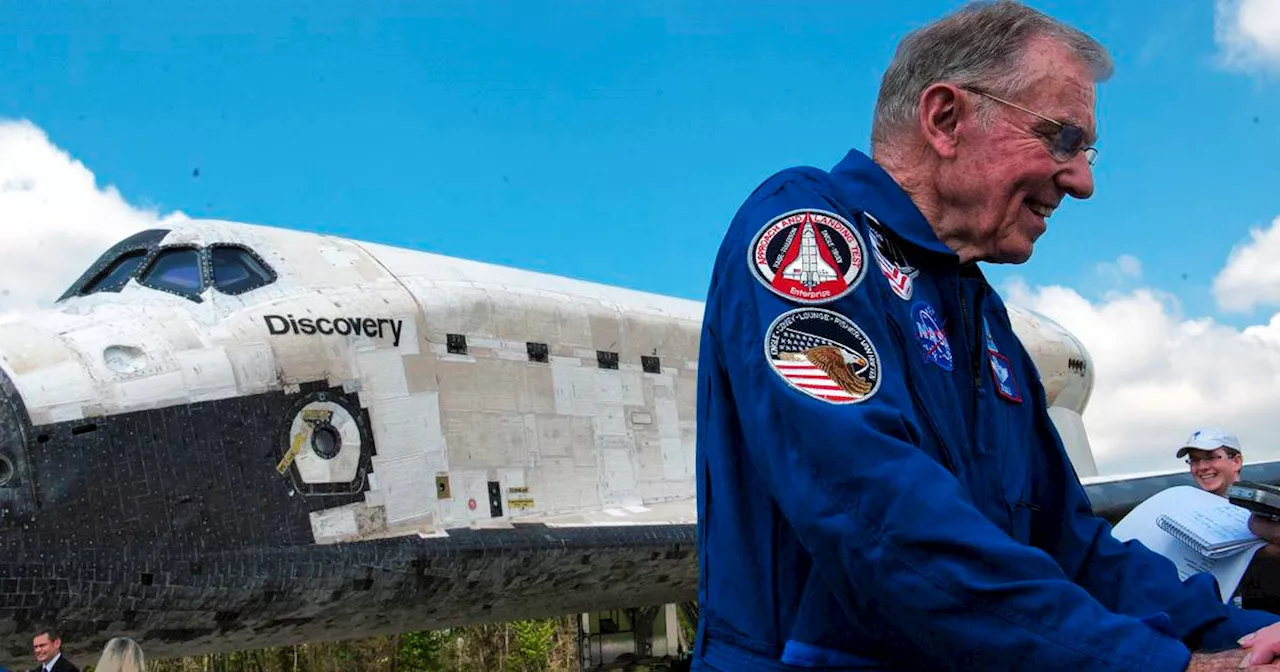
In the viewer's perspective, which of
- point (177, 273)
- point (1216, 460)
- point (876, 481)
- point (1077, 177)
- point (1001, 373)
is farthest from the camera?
point (177, 273)

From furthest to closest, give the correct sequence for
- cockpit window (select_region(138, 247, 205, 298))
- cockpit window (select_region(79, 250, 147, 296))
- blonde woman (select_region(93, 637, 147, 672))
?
cockpit window (select_region(79, 250, 147, 296)) < cockpit window (select_region(138, 247, 205, 298)) < blonde woman (select_region(93, 637, 147, 672))

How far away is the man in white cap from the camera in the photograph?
16.4ft

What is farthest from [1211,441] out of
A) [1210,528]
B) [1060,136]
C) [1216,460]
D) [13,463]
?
[13,463]

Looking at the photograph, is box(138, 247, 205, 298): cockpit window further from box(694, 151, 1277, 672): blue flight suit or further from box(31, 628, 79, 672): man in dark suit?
box(694, 151, 1277, 672): blue flight suit

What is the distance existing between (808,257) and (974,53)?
0.51 meters

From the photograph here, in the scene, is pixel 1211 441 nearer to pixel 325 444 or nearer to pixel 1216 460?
pixel 1216 460

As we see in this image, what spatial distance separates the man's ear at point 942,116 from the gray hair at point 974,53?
21mm

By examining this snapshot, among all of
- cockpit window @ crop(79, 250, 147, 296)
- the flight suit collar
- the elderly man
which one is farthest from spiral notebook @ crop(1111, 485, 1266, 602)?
cockpit window @ crop(79, 250, 147, 296)

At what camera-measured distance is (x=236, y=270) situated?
661 cm

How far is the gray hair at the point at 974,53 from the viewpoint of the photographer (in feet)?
5.19

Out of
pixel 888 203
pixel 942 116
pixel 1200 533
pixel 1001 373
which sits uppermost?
pixel 942 116

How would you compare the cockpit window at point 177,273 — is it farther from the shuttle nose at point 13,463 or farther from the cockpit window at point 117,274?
the shuttle nose at point 13,463

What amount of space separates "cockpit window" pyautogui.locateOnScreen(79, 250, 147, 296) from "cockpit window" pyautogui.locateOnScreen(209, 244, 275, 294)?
464mm

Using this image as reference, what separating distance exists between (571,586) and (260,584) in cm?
227
